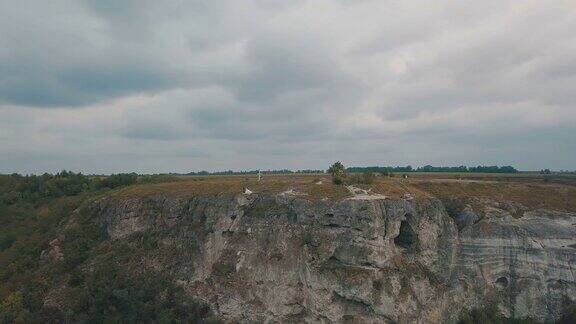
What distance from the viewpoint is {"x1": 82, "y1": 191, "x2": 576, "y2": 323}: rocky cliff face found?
48.8m

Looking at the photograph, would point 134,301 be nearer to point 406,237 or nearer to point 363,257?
point 363,257

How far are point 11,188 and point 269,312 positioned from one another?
6136 cm

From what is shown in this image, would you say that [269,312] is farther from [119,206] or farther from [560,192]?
[560,192]

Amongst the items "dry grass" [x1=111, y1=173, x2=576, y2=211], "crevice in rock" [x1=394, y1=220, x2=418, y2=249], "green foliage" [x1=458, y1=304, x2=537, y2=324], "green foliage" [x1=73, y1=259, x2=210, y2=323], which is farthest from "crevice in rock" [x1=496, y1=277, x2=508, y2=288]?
"green foliage" [x1=73, y1=259, x2=210, y2=323]

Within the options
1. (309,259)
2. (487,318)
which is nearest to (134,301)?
(309,259)

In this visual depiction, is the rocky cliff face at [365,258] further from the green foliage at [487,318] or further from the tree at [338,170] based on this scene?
the tree at [338,170]

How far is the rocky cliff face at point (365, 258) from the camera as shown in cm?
4884

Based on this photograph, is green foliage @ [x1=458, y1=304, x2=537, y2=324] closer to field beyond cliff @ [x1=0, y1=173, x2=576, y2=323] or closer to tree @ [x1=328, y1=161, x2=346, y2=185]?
field beyond cliff @ [x1=0, y1=173, x2=576, y2=323]

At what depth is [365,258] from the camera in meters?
49.1

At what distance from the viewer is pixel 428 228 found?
5309 centimetres

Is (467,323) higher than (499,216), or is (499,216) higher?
(499,216)

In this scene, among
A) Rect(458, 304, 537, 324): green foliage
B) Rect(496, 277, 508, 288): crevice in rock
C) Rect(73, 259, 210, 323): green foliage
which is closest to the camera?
Rect(73, 259, 210, 323): green foliage

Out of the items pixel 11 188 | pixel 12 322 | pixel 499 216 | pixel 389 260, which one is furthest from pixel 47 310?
pixel 499 216

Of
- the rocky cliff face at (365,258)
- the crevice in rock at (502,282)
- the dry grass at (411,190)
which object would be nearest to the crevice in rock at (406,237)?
the rocky cliff face at (365,258)
